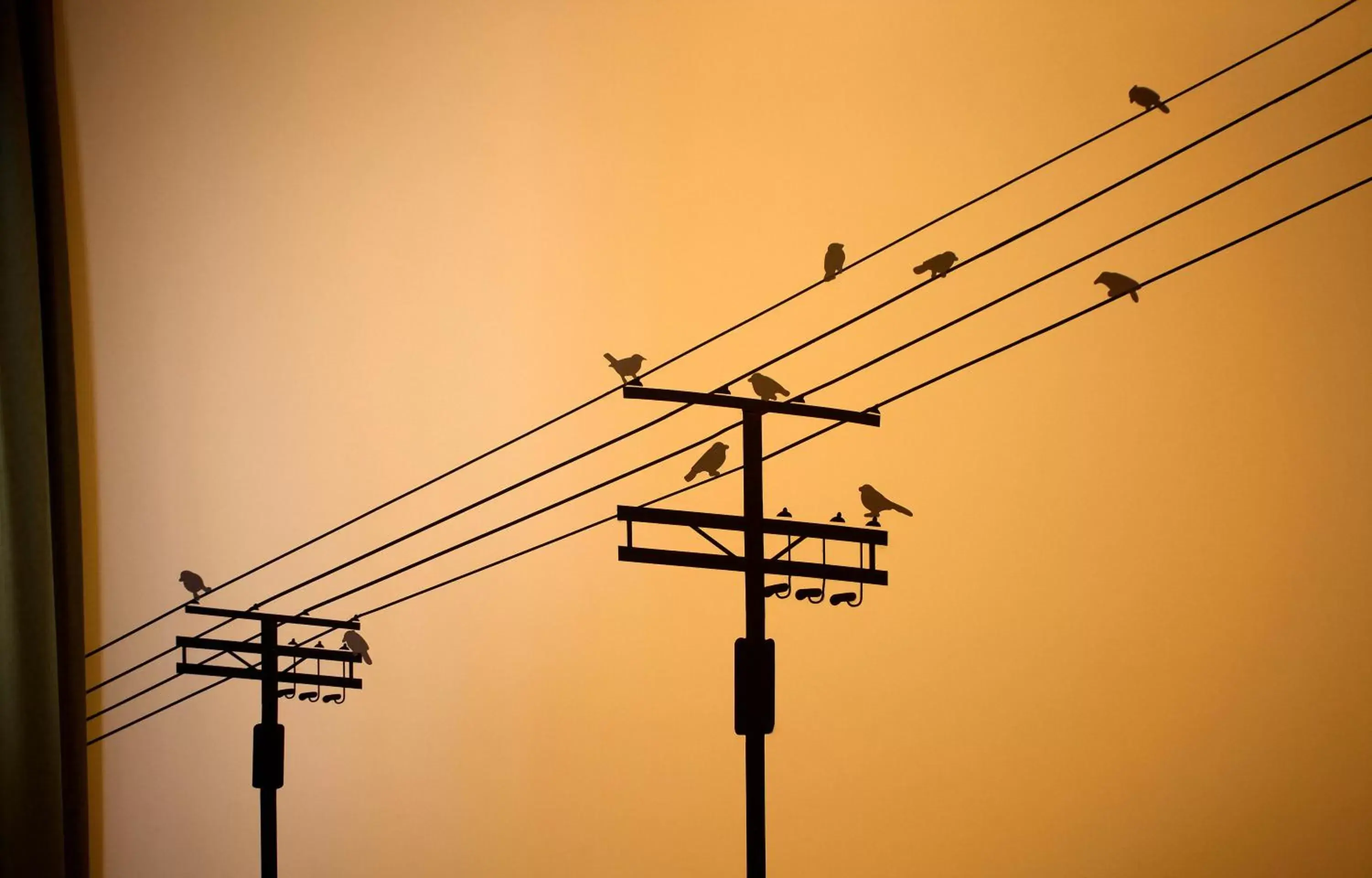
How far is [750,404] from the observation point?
2.03 m

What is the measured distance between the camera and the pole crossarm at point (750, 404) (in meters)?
2.03

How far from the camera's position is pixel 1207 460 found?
3152mm

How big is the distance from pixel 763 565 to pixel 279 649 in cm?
125

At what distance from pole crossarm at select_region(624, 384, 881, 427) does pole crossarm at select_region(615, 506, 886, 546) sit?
191 millimetres

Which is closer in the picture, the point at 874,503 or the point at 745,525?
the point at 745,525

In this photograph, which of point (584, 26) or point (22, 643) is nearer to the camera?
point (22, 643)

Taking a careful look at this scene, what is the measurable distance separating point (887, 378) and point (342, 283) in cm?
155

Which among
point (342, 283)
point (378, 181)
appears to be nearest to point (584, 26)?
point (378, 181)

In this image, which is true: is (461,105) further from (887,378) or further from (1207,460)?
(1207,460)

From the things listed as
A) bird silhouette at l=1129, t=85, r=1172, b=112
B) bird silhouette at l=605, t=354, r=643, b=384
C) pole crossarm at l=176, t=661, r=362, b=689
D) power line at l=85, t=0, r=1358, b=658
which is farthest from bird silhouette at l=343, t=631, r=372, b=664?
bird silhouette at l=1129, t=85, r=1172, b=112

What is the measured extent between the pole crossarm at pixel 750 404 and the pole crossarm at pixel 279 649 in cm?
103

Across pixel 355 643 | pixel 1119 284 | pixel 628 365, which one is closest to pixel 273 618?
pixel 355 643

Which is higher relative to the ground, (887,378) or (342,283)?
(342,283)

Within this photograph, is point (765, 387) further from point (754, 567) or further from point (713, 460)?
point (754, 567)
